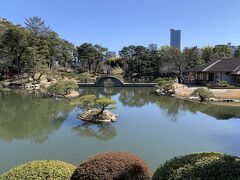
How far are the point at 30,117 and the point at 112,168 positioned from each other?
43.9ft

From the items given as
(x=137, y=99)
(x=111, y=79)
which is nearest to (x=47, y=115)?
(x=137, y=99)

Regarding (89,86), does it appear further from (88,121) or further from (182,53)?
(88,121)

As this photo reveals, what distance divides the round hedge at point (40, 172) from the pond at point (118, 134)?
4.73 m

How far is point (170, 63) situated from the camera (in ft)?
143

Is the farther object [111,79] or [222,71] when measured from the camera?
[111,79]

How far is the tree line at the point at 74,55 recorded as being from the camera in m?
34.9

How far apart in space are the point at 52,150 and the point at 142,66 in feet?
124

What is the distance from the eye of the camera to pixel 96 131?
42.9 ft

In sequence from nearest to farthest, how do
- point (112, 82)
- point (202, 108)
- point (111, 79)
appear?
point (202, 108), point (111, 79), point (112, 82)

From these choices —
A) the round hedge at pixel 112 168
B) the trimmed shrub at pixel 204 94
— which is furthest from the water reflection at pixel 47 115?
the round hedge at pixel 112 168

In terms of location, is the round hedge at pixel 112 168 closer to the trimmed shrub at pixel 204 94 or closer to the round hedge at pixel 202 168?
the round hedge at pixel 202 168

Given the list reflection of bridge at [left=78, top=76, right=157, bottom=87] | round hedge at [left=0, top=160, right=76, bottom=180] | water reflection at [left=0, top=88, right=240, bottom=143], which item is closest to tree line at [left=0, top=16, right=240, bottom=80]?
reflection of bridge at [left=78, top=76, right=157, bottom=87]

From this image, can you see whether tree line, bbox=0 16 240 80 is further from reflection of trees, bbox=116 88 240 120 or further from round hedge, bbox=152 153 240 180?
round hedge, bbox=152 153 240 180

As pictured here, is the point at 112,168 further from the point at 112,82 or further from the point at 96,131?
the point at 112,82
